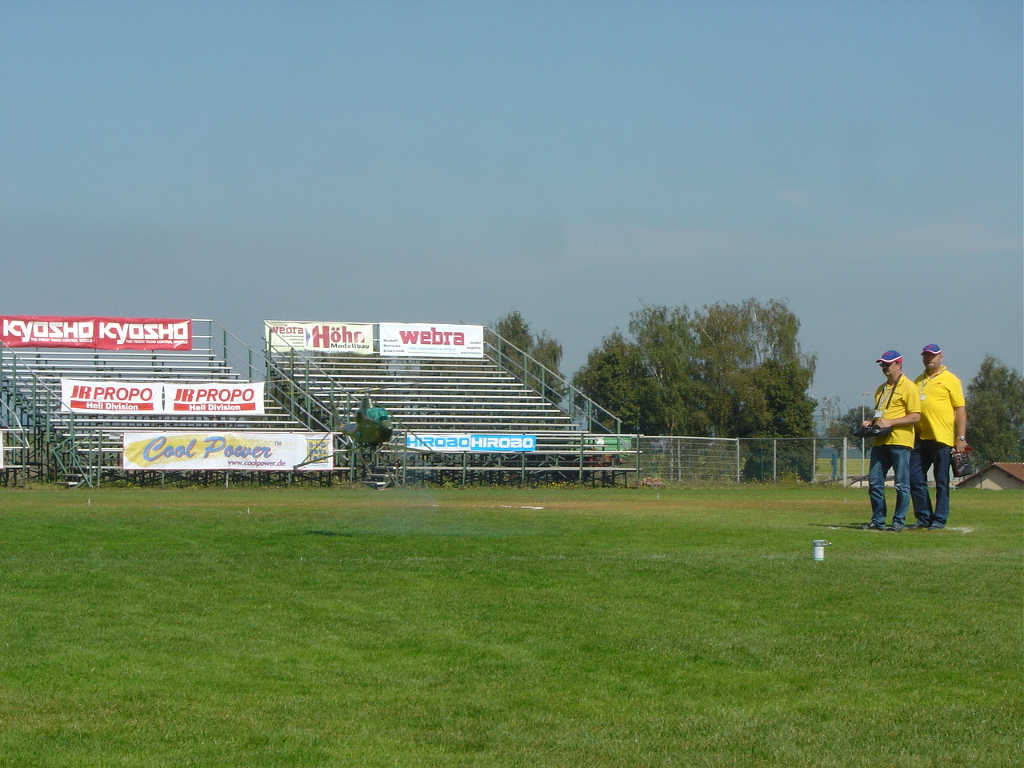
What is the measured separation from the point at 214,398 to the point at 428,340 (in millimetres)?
12220

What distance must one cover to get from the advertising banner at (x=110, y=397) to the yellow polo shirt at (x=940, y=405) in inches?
1363

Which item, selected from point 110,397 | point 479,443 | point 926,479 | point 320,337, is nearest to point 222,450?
point 110,397

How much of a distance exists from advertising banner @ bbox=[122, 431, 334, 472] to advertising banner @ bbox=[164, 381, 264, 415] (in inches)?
125

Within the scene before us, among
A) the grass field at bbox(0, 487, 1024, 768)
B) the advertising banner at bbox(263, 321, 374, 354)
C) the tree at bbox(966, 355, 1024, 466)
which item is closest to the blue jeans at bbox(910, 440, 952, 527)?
the grass field at bbox(0, 487, 1024, 768)

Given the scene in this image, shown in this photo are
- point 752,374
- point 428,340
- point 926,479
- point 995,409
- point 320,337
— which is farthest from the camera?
point 995,409

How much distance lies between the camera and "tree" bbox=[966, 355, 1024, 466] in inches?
3561

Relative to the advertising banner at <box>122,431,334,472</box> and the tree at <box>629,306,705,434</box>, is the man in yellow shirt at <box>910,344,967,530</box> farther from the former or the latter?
the tree at <box>629,306,705,434</box>

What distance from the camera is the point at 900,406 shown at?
16125 mm

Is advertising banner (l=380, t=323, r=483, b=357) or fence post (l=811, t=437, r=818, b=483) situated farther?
advertising banner (l=380, t=323, r=483, b=357)

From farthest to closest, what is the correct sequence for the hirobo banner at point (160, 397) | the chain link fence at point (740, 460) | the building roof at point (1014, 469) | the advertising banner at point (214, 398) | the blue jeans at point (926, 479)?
the chain link fence at point (740, 460), the advertising banner at point (214, 398), the building roof at point (1014, 469), the hirobo banner at point (160, 397), the blue jeans at point (926, 479)

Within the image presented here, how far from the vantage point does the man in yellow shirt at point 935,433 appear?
53.7 feet

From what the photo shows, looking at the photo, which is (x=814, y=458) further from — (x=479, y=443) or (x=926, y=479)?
(x=926, y=479)

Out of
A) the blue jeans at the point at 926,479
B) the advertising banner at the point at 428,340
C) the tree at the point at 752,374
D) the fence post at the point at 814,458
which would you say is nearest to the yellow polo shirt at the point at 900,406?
the blue jeans at the point at 926,479

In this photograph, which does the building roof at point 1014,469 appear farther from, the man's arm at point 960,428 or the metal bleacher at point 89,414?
the man's arm at point 960,428
